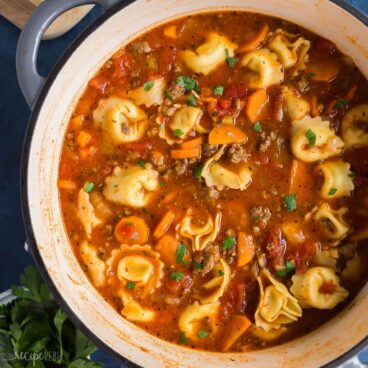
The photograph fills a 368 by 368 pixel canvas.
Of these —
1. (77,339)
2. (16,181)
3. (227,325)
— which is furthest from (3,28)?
(227,325)

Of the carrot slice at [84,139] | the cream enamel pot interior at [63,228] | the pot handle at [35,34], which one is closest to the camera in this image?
the pot handle at [35,34]

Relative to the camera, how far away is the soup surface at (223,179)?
4785 millimetres

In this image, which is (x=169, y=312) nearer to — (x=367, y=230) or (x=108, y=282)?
(x=108, y=282)

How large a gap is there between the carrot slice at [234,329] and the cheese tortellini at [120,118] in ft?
4.77

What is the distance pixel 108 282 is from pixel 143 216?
0.56 m

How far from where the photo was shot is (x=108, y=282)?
5.03m

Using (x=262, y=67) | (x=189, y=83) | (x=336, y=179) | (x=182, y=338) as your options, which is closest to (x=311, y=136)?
(x=336, y=179)

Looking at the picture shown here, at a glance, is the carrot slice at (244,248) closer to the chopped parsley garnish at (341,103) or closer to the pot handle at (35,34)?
the chopped parsley garnish at (341,103)

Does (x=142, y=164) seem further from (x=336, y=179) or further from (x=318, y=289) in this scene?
(x=318, y=289)

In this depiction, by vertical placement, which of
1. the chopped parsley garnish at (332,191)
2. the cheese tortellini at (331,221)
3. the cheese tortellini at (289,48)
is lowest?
the cheese tortellini at (331,221)

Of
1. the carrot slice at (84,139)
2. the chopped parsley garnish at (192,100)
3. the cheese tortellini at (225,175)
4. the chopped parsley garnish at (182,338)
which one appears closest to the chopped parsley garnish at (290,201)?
the cheese tortellini at (225,175)

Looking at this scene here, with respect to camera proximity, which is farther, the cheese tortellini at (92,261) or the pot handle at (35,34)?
the cheese tortellini at (92,261)

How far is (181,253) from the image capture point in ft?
16.1

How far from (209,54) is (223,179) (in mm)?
848
